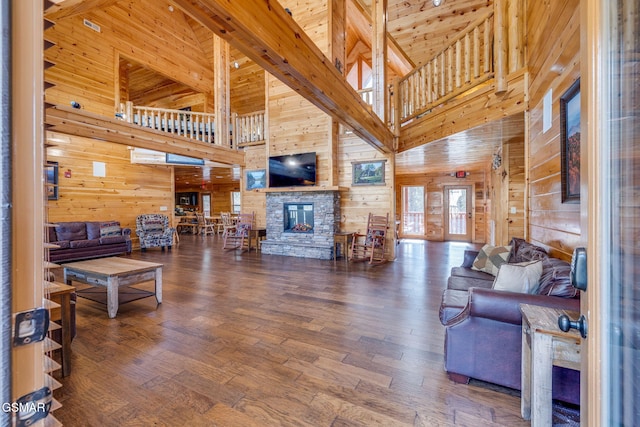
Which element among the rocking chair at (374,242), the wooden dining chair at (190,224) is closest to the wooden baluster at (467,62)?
the rocking chair at (374,242)

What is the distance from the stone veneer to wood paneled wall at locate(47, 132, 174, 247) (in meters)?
3.66

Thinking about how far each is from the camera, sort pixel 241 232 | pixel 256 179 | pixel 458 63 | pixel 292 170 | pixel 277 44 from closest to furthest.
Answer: pixel 277 44 → pixel 458 63 → pixel 292 170 → pixel 241 232 → pixel 256 179

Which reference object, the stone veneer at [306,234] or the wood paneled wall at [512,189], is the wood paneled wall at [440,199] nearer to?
the wood paneled wall at [512,189]

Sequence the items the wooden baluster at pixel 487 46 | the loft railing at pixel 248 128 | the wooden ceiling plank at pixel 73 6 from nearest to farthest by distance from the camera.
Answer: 1. the wooden ceiling plank at pixel 73 6
2. the wooden baluster at pixel 487 46
3. the loft railing at pixel 248 128

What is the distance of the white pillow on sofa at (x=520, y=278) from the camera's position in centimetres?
192

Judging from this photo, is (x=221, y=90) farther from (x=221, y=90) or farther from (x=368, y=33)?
(x=368, y=33)

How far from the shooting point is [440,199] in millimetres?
9391

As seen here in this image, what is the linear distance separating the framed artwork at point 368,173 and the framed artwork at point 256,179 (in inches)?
103

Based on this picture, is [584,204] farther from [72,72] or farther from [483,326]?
[72,72]

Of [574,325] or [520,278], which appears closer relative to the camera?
[574,325]

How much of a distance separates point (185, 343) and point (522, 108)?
4259 mm

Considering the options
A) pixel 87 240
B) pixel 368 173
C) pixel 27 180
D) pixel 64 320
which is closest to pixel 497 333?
pixel 27 180

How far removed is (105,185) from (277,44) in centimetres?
711

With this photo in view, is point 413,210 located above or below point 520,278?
above
